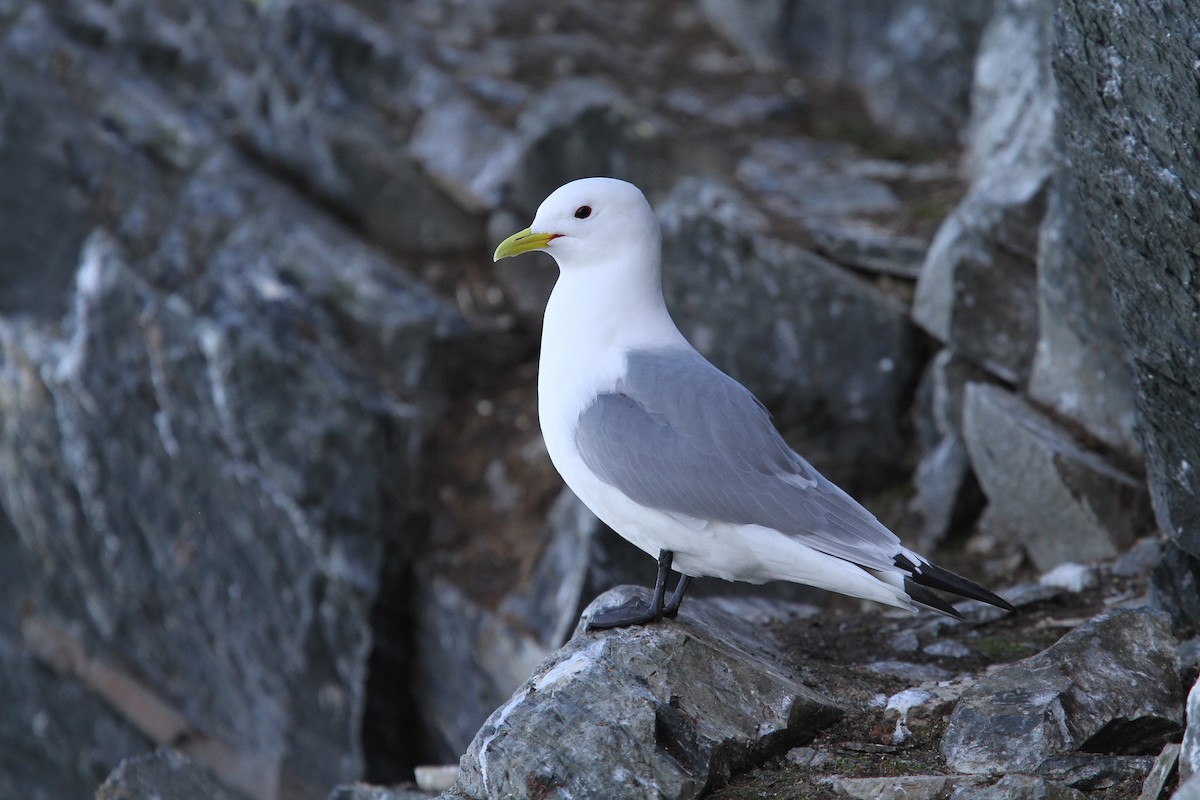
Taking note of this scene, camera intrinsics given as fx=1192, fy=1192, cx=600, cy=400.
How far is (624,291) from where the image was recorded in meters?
4.55

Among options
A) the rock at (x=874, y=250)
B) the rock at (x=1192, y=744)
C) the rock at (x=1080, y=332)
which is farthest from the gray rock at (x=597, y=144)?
the rock at (x=1192, y=744)

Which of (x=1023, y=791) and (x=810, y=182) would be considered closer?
(x=1023, y=791)

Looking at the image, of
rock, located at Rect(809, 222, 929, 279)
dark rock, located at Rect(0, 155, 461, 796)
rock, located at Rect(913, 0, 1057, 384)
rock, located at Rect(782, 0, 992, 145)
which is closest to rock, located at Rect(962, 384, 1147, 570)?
rock, located at Rect(913, 0, 1057, 384)

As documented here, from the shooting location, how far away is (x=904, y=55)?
923 centimetres

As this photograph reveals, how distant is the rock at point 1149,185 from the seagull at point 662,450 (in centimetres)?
101

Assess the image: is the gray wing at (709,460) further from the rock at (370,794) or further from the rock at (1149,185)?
the rock at (370,794)

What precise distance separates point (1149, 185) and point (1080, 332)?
89.1 inches

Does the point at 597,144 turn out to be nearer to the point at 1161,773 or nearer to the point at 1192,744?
the point at 1161,773

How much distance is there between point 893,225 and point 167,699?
→ 674 centimetres

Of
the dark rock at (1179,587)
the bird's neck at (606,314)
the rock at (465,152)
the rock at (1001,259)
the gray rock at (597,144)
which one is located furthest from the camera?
the rock at (465,152)

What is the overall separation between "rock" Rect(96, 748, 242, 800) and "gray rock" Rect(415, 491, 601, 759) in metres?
2.03

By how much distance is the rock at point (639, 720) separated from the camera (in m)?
3.70

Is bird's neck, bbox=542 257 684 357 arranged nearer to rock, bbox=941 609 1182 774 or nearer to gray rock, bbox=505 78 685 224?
rock, bbox=941 609 1182 774

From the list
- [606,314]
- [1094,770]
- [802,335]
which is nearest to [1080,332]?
[802,335]
